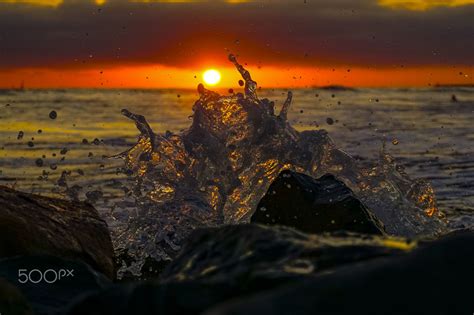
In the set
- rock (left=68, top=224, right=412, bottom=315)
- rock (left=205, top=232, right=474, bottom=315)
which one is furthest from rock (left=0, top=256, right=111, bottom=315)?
rock (left=205, top=232, right=474, bottom=315)

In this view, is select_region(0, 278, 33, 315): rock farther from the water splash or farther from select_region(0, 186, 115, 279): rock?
the water splash

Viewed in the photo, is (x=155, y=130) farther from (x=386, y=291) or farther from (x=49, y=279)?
(x=386, y=291)

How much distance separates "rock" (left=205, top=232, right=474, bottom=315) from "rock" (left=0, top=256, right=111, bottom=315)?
2.15 metres

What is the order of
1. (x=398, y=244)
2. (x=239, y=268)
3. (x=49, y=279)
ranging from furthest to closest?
(x=49, y=279) < (x=398, y=244) < (x=239, y=268)

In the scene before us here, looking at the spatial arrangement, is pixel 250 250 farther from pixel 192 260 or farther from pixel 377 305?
pixel 377 305

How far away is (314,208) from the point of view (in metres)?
5.66

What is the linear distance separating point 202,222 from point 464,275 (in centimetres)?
564

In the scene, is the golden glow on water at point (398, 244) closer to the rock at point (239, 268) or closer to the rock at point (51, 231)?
the rock at point (239, 268)

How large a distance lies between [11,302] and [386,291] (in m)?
1.44

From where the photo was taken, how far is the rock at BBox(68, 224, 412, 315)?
2.34m

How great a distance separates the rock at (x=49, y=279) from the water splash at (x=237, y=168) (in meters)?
3.60

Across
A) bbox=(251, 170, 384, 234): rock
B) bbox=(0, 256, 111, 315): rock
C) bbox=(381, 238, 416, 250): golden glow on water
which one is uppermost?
bbox=(381, 238, 416, 250): golden glow on water

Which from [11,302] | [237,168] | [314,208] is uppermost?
[237,168]

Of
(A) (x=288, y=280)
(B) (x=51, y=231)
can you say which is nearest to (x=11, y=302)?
(A) (x=288, y=280)
